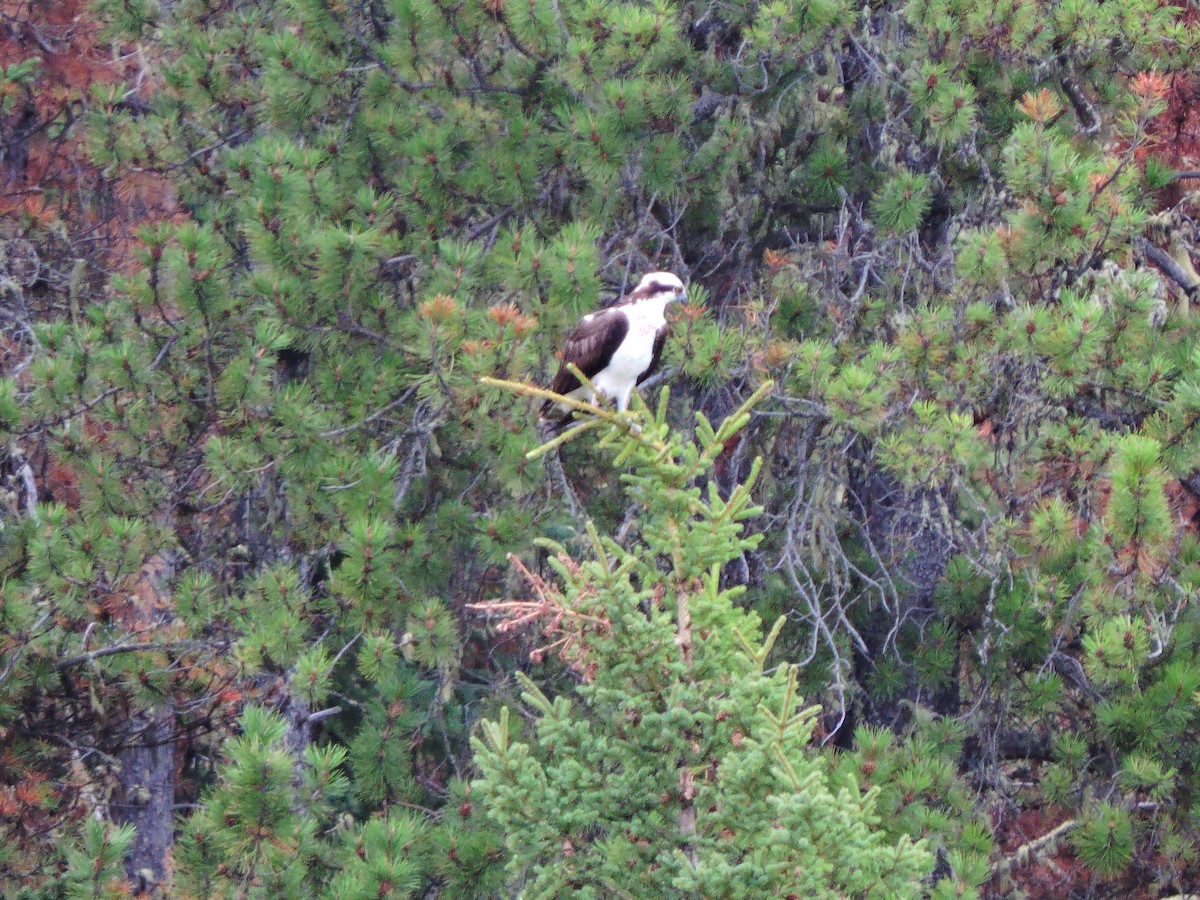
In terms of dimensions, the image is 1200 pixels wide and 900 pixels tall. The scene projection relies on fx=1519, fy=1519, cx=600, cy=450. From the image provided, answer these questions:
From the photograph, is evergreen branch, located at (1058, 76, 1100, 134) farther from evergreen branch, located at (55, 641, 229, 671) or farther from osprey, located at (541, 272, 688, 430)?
evergreen branch, located at (55, 641, 229, 671)

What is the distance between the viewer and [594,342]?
5.94 m

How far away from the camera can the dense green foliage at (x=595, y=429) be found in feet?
20.0

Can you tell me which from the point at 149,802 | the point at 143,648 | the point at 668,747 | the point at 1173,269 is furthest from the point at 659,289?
the point at 149,802

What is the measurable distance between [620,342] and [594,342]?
0.38 ft

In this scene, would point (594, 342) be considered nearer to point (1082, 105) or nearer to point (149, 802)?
point (1082, 105)

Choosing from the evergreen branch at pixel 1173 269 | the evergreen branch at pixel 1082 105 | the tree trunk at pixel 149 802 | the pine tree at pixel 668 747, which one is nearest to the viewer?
the pine tree at pixel 668 747

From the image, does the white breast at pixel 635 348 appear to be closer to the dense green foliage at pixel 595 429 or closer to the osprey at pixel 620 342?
the osprey at pixel 620 342

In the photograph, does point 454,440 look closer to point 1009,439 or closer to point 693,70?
point 693,70

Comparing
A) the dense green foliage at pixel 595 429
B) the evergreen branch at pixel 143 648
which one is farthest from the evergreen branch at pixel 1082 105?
the evergreen branch at pixel 143 648

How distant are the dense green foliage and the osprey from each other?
0.60 feet

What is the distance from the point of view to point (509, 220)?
687 cm

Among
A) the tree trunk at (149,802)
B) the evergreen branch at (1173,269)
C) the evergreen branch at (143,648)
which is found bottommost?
the tree trunk at (149,802)

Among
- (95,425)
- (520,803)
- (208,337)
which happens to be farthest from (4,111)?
(520,803)

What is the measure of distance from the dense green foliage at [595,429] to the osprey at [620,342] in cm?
18
